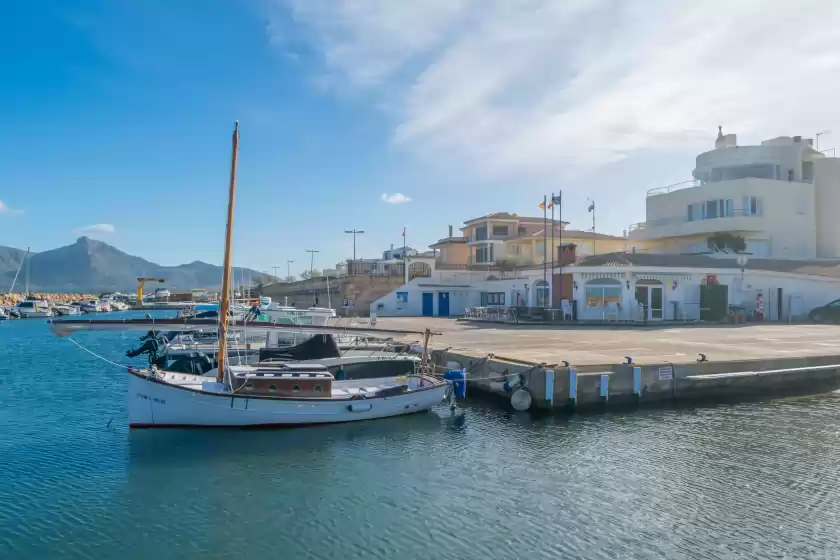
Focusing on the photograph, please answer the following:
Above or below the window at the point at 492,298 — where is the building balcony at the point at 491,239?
above

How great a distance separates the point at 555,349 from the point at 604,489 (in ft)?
44.5

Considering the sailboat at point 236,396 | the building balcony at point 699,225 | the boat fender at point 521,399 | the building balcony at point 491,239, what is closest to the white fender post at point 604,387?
the boat fender at point 521,399

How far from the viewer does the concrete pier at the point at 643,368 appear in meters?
20.6

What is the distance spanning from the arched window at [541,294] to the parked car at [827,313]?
60.7 feet

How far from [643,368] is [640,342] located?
348 inches

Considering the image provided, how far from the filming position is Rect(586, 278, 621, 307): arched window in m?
42.9

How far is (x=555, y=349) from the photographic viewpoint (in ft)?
87.4

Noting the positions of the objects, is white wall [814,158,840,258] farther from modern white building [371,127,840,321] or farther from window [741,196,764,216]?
window [741,196,764,216]

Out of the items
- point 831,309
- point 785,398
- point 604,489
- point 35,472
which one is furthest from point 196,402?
point 831,309

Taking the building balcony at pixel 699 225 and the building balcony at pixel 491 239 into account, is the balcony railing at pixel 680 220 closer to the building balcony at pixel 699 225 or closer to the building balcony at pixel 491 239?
the building balcony at pixel 699 225

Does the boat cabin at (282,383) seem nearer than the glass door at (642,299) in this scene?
Yes

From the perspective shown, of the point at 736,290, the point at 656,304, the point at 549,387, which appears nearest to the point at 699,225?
the point at 736,290

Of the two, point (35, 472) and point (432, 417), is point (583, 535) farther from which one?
point (35, 472)

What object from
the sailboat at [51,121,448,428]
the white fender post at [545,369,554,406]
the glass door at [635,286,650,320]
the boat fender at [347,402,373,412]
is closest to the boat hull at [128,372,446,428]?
the sailboat at [51,121,448,428]
